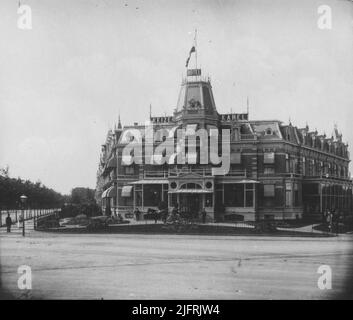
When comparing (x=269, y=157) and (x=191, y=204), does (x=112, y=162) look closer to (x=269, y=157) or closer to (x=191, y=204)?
(x=191, y=204)

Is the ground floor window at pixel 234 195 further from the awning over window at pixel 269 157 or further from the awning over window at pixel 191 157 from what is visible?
the awning over window at pixel 191 157

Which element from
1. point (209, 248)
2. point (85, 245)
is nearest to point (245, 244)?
point (209, 248)

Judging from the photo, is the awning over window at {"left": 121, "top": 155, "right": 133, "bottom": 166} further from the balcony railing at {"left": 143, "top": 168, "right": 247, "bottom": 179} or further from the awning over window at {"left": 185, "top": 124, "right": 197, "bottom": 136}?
the awning over window at {"left": 185, "top": 124, "right": 197, "bottom": 136}

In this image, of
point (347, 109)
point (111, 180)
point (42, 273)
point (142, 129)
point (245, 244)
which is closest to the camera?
point (42, 273)

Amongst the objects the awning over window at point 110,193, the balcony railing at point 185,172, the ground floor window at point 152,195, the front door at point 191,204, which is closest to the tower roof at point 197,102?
the balcony railing at point 185,172

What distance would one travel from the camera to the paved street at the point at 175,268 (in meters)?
13.2

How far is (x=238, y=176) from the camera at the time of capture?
107ft

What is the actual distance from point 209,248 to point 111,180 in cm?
1131

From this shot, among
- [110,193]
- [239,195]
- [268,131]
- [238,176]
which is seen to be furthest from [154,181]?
[268,131]

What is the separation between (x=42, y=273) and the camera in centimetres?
1499

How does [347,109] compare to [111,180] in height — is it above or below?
above
